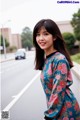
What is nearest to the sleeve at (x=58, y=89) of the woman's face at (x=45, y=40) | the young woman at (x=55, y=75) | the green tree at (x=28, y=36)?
the young woman at (x=55, y=75)

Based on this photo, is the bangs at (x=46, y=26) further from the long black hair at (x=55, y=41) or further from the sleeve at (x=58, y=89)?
the sleeve at (x=58, y=89)

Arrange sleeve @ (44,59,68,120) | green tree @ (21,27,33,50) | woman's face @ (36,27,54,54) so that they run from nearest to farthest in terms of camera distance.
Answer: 1. sleeve @ (44,59,68,120)
2. woman's face @ (36,27,54,54)
3. green tree @ (21,27,33,50)

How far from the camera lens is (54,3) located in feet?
11.5

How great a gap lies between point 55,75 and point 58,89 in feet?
0.23

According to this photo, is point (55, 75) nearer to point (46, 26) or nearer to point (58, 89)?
point (58, 89)

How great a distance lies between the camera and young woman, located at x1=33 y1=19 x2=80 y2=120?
5.76 ft

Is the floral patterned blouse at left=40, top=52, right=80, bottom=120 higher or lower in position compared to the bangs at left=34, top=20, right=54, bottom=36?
lower

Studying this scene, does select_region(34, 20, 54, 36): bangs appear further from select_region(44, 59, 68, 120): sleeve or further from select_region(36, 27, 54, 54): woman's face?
select_region(44, 59, 68, 120): sleeve

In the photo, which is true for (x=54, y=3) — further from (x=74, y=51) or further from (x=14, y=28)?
(x=74, y=51)

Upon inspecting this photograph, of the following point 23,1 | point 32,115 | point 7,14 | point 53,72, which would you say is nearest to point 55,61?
point 53,72

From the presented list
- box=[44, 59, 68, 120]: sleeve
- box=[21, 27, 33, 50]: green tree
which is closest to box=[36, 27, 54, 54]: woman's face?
box=[44, 59, 68, 120]: sleeve

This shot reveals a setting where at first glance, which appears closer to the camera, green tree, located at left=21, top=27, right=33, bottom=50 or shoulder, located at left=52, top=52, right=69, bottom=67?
shoulder, located at left=52, top=52, right=69, bottom=67

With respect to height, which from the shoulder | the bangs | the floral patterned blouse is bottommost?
the floral patterned blouse

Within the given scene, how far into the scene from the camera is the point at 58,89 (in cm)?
174
